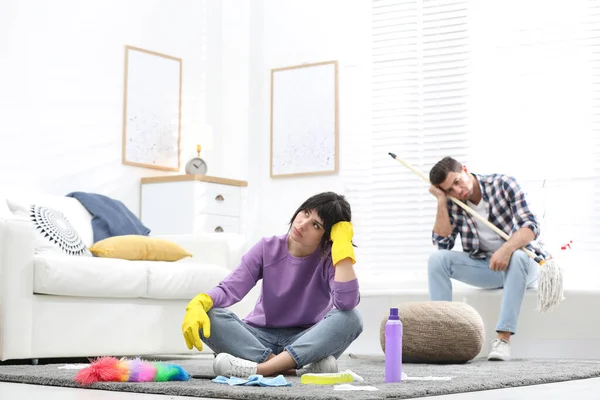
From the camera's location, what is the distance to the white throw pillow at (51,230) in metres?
3.76

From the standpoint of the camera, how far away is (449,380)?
2561mm

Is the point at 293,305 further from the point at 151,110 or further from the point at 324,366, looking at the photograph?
the point at 151,110

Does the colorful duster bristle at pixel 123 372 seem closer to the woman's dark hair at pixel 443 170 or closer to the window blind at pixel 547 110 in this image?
the woman's dark hair at pixel 443 170

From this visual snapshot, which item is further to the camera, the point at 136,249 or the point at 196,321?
the point at 136,249

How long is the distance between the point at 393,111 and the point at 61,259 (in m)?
2.64

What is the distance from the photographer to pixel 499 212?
4.28 m

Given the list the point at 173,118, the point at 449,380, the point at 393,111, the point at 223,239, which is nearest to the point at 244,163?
the point at 173,118

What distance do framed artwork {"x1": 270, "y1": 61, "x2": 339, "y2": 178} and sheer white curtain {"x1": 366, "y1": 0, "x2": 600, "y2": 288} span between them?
0.29 meters

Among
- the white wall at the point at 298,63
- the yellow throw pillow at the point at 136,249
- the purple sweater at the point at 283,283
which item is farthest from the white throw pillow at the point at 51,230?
the white wall at the point at 298,63

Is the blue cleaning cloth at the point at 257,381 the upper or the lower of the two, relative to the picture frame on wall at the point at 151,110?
lower

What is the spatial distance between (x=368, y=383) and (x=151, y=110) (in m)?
3.33

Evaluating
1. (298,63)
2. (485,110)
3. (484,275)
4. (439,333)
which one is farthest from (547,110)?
(439,333)

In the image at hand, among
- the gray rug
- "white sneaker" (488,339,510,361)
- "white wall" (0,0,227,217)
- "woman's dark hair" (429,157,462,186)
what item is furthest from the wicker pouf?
"white wall" (0,0,227,217)

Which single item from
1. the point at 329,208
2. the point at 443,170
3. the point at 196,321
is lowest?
the point at 196,321
